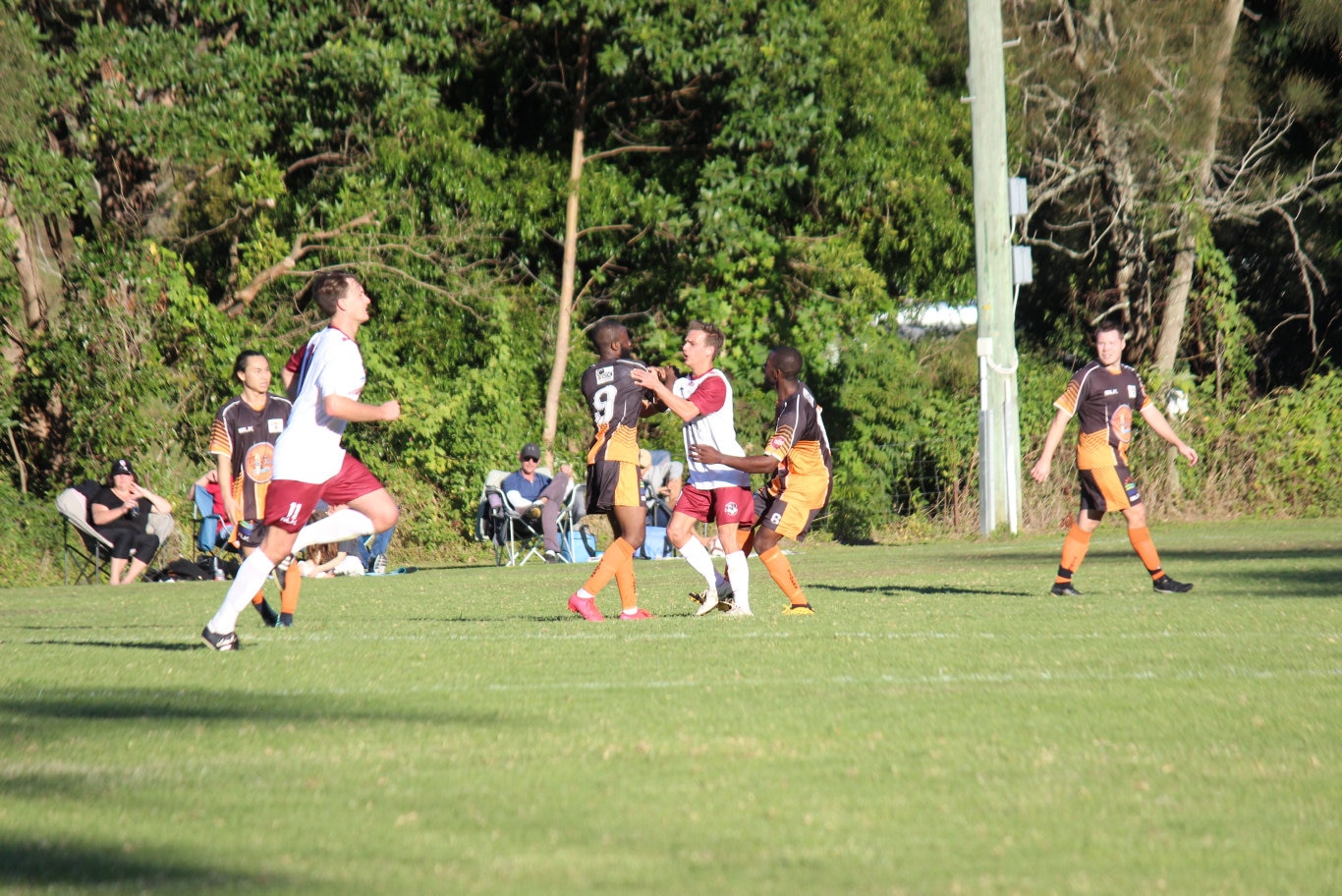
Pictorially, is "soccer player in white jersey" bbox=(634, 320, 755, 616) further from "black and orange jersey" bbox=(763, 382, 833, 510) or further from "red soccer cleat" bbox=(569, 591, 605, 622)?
"red soccer cleat" bbox=(569, 591, 605, 622)

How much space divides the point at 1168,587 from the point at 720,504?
3583 mm

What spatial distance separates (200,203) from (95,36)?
3830 millimetres

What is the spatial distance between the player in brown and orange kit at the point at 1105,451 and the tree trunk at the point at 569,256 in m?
13.0

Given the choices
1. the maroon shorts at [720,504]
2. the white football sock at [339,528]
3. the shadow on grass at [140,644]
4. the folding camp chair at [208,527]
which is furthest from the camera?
the folding camp chair at [208,527]

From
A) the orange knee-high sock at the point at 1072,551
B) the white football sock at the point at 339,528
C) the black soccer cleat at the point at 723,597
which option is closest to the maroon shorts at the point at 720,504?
the black soccer cleat at the point at 723,597

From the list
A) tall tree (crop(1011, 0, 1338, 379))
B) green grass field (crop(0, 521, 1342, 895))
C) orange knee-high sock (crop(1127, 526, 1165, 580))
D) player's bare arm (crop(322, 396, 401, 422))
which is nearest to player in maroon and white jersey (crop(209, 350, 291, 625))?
green grass field (crop(0, 521, 1342, 895))

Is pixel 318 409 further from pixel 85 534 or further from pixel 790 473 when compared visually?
pixel 85 534

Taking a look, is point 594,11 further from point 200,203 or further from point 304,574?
point 304,574

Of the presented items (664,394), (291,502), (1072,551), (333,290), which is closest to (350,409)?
(291,502)

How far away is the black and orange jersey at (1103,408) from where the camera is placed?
38.7 feet

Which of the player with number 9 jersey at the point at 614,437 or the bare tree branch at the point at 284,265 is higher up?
the bare tree branch at the point at 284,265

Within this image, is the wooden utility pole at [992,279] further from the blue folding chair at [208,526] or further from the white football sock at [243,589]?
the white football sock at [243,589]

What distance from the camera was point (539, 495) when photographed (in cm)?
2077

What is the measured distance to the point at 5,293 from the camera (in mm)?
21328
